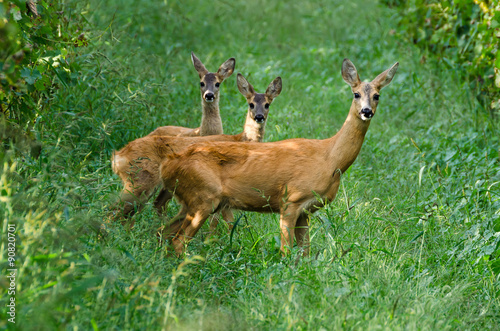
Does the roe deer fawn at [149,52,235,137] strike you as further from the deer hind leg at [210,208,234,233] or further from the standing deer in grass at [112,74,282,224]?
the deer hind leg at [210,208,234,233]

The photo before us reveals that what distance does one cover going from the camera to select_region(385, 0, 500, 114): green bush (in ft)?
22.0

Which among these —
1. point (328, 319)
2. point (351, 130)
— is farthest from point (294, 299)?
point (351, 130)

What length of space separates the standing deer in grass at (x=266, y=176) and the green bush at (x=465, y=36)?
6.03 ft

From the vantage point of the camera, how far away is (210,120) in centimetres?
732

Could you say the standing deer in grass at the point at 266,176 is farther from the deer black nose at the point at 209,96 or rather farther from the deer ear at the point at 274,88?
the deer ear at the point at 274,88

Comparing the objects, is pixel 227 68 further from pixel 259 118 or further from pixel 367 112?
pixel 367 112

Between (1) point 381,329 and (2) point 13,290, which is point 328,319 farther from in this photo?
(2) point 13,290

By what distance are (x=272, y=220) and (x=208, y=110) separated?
2.25 metres

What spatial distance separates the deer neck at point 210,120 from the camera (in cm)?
719

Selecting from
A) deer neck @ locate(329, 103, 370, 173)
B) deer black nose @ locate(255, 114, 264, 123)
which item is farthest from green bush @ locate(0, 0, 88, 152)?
deer neck @ locate(329, 103, 370, 173)

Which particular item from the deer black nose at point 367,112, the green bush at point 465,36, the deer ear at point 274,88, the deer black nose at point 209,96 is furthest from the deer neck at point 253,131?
the green bush at point 465,36

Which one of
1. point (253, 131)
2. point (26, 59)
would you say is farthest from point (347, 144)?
point (26, 59)

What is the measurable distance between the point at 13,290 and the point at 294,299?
58.4 inches

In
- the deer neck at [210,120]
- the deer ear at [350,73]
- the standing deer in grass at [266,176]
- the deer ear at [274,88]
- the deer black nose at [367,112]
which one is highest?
the deer ear at [350,73]
